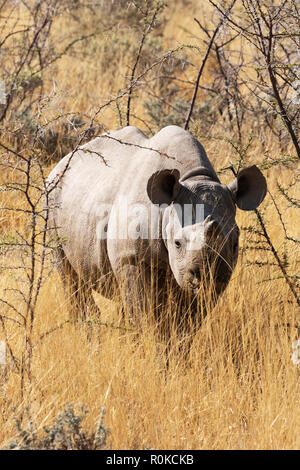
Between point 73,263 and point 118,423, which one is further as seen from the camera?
point 73,263

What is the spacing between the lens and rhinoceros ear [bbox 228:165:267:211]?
183 inches

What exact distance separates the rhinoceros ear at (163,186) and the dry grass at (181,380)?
31.8 inches

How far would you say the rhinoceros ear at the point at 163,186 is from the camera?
4.36 metres

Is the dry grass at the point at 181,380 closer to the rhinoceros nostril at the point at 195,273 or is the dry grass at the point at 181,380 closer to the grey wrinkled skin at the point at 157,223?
the grey wrinkled skin at the point at 157,223

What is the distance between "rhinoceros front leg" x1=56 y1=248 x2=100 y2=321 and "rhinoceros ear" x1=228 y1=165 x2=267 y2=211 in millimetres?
1234

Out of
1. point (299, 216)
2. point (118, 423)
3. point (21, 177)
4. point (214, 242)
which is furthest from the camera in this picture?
point (21, 177)

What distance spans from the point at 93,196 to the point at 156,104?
5.12 meters

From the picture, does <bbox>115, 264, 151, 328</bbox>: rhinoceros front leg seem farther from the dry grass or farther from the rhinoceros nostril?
the rhinoceros nostril

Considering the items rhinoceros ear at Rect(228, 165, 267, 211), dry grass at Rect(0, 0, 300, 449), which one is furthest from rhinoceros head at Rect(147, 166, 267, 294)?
A: dry grass at Rect(0, 0, 300, 449)

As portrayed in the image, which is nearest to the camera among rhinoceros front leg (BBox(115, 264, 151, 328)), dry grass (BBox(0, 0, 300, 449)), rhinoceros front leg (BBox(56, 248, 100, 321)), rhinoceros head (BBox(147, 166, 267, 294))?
dry grass (BBox(0, 0, 300, 449))
